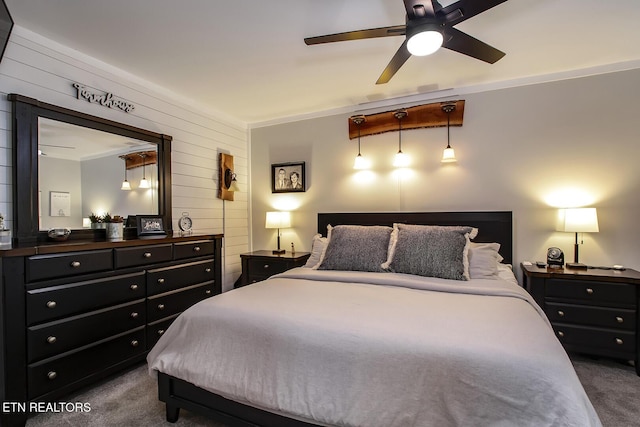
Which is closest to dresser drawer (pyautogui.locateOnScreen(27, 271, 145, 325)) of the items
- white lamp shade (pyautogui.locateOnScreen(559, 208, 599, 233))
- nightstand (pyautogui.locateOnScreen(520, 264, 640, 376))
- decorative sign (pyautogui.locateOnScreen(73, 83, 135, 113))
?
decorative sign (pyautogui.locateOnScreen(73, 83, 135, 113))

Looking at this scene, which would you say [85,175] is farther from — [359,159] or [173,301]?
[359,159]

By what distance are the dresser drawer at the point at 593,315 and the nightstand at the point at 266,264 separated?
246 cm

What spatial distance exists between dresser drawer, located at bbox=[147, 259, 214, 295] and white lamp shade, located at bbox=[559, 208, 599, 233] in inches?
133

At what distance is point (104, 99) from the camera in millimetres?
2713

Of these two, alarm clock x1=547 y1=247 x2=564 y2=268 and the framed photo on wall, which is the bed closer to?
alarm clock x1=547 y1=247 x2=564 y2=268

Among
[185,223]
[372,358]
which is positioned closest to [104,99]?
[185,223]

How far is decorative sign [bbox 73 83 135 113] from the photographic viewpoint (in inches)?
100

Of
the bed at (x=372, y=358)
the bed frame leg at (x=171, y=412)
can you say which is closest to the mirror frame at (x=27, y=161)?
the bed at (x=372, y=358)

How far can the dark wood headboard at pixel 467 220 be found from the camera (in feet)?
10.3

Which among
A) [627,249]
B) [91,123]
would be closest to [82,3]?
[91,123]

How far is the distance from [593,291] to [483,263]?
88 centimetres

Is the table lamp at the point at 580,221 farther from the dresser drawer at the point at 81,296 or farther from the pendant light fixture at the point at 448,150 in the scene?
the dresser drawer at the point at 81,296

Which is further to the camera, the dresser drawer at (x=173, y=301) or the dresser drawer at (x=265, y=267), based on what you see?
the dresser drawer at (x=265, y=267)

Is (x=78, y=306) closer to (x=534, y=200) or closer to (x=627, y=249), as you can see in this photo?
(x=534, y=200)
